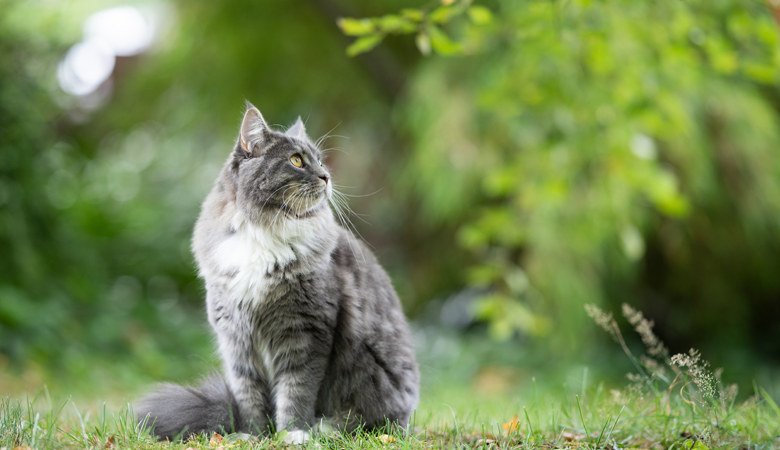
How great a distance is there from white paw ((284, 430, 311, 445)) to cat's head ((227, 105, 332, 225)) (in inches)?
29.3

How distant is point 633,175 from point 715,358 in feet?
9.57

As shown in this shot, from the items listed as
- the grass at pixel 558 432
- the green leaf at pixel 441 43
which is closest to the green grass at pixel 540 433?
the grass at pixel 558 432

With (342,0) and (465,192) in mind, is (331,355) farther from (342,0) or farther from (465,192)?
(342,0)

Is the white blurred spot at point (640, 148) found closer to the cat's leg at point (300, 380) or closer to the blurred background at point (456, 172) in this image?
the blurred background at point (456, 172)

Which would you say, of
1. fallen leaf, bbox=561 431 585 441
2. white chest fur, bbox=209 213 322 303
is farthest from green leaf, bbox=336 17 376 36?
fallen leaf, bbox=561 431 585 441

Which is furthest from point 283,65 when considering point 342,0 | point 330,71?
point 342,0

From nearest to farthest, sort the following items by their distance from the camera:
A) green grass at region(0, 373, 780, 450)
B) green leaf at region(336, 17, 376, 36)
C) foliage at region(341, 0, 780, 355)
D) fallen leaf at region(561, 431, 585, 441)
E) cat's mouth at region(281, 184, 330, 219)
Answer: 1. green grass at region(0, 373, 780, 450)
2. fallen leaf at region(561, 431, 585, 441)
3. cat's mouth at region(281, 184, 330, 219)
4. green leaf at region(336, 17, 376, 36)
5. foliage at region(341, 0, 780, 355)

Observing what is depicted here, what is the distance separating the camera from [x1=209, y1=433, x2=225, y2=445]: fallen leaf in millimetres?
1916

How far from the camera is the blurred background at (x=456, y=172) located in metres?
A: 3.31

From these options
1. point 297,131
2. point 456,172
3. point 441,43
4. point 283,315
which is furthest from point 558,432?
point 456,172

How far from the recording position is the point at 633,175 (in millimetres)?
3188

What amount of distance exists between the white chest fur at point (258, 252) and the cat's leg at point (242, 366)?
100 millimetres

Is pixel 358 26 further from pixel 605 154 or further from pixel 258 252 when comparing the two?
pixel 605 154

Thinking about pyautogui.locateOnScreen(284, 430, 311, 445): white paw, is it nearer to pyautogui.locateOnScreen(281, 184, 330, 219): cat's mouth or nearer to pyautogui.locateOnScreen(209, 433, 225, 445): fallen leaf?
pyautogui.locateOnScreen(209, 433, 225, 445): fallen leaf
